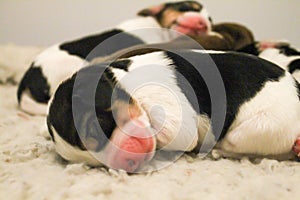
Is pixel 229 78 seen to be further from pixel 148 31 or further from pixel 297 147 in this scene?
pixel 148 31

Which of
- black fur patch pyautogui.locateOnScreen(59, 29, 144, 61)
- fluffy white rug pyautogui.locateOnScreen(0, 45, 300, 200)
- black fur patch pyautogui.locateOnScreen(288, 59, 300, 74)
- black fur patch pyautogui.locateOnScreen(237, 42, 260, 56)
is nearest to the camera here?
fluffy white rug pyautogui.locateOnScreen(0, 45, 300, 200)

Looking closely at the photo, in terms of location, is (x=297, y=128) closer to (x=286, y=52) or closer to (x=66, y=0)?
(x=286, y=52)

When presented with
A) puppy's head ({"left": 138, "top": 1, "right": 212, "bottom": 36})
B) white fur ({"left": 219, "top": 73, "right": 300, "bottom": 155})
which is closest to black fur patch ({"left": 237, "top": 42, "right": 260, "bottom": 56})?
puppy's head ({"left": 138, "top": 1, "right": 212, "bottom": 36})

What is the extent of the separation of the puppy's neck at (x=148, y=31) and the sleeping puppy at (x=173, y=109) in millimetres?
1410

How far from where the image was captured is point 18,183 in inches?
54.5

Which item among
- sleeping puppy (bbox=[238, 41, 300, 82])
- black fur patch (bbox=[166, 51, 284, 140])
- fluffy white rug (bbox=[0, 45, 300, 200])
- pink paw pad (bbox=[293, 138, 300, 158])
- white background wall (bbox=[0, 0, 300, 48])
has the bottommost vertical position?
white background wall (bbox=[0, 0, 300, 48])

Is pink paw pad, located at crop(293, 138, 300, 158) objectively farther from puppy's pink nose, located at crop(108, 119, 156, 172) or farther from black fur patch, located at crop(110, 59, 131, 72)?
black fur patch, located at crop(110, 59, 131, 72)

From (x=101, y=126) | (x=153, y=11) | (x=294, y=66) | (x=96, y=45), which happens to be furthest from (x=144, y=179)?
(x=153, y=11)

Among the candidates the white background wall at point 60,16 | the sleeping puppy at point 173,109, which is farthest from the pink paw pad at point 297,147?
the white background wall at point 60,16

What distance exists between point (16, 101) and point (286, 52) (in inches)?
71.5

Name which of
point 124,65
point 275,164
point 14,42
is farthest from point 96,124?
point 14,42

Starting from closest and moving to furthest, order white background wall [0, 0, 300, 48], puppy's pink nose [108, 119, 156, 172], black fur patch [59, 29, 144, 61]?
puppy's pink nose [108, 119, 156, 172], black fur patch [59, 29, 144, 61], white background wall [0, 0, 300, 48]

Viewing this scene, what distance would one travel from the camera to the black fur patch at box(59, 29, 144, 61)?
2680 mm

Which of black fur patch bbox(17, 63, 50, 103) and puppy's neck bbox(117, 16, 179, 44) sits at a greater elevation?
puppy's neck bbox(117, 16, 179, 44)
